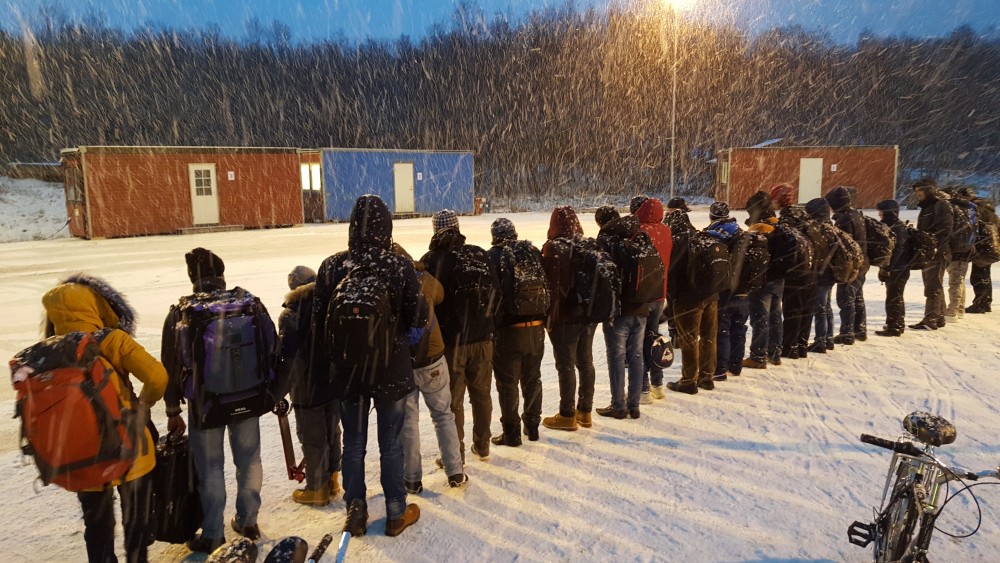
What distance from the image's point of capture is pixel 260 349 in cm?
322

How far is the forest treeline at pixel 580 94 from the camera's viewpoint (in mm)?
53625

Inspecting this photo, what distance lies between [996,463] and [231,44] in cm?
6453

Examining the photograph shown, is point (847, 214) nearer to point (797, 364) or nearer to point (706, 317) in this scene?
point (797, 364)

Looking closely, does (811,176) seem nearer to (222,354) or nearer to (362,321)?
(362,321)

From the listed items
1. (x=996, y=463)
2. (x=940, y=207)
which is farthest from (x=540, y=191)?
(x=996, y=463)

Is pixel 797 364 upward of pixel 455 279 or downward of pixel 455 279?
downward

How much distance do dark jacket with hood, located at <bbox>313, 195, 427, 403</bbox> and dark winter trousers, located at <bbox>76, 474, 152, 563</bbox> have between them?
1.02 meters

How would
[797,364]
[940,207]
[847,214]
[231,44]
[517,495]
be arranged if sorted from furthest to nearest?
[231,44] < [940,207] < [847,214] < [797,364] < [517,495]

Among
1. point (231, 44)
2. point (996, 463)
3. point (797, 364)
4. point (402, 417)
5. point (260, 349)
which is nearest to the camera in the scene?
point (260, 349)

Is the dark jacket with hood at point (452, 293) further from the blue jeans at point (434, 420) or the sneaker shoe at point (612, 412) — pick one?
the sneaker shoe at point (612, 412)

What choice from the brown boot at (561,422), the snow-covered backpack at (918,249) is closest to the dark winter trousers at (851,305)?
the snow-covered backpack at (918,249)

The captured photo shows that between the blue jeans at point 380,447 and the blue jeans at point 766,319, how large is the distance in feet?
13.7

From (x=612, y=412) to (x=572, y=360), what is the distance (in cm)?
70

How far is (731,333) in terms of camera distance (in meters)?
6.27
